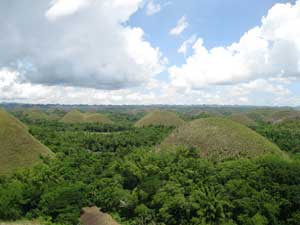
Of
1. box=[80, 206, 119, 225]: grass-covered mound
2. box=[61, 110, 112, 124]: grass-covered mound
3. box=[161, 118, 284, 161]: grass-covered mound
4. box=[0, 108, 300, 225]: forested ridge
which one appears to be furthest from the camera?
box=[61, 110, 112, 124]: grass-covered mound

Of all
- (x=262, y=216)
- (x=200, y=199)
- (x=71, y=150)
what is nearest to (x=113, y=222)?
(x=200, y=199)

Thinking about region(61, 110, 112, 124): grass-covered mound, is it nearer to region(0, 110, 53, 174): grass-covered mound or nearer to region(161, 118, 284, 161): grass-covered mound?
region(0, 110, 53, 174): grass-covered mound

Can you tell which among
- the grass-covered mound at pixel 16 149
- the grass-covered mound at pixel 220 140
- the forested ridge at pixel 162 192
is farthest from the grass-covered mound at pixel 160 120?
the forested ridge at pixel 162 192

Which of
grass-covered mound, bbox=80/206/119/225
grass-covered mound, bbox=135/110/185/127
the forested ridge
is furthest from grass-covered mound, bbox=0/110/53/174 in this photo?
grass-covered mound, bbox=135/110/185/127

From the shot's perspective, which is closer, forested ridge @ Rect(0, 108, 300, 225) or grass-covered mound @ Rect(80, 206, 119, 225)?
grass-covered mound @ Rect(80, 206, 119, 225)

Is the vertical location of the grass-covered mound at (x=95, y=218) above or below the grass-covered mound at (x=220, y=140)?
below

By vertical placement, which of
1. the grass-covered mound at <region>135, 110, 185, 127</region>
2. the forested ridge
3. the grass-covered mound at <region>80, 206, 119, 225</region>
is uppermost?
the grass-covered mound at <region>135, 110, 185, 127</region>

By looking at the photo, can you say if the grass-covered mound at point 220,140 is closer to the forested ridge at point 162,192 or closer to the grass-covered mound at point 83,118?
the forested ridge at point 162,192

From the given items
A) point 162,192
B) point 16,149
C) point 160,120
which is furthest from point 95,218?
point 160,120
